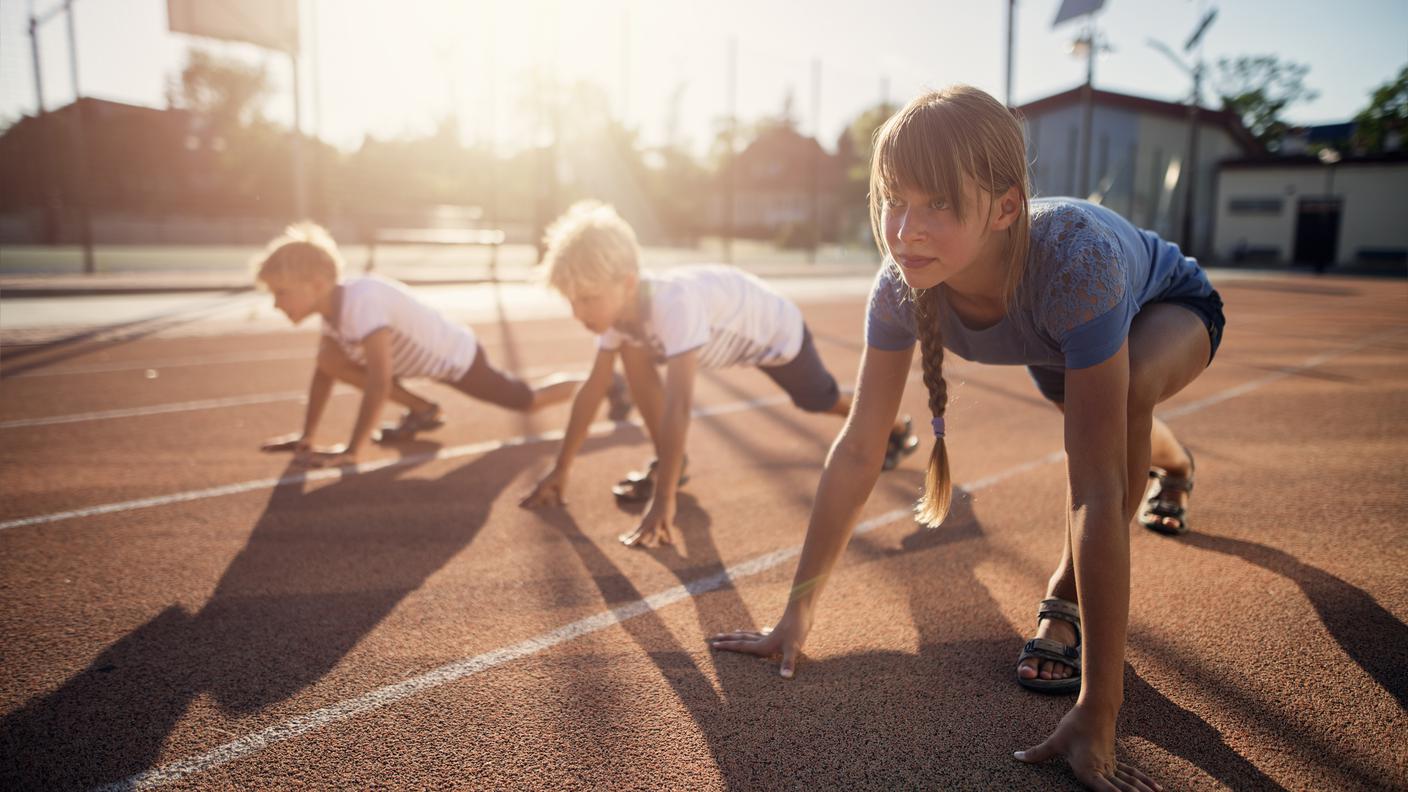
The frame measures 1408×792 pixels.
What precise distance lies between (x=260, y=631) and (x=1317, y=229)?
43.4 meters

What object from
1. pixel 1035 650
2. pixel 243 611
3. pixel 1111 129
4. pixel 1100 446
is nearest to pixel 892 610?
pixel 1035 650

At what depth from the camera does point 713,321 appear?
4.03 meters

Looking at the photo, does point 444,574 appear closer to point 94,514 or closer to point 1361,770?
point 94,514

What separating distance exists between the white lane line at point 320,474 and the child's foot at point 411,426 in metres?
0.38

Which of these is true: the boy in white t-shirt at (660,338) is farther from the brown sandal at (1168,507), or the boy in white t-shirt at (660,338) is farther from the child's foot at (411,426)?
the child's foot at (411,426)

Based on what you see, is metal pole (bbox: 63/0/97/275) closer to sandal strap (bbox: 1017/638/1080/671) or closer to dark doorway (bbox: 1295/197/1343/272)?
sandal strap (bbox: 1017/638/1080/671)

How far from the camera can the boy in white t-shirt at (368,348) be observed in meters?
4.56

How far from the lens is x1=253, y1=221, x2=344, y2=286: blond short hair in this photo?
14.8 feet

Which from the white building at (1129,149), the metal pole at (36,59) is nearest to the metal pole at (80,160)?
the metal pole at (36,59)

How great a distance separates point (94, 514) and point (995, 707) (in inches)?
156

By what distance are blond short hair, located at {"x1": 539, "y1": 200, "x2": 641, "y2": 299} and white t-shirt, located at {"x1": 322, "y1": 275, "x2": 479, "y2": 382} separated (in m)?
1.53

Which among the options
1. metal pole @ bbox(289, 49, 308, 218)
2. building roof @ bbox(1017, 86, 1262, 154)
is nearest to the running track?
metal pole @ bbox(289, 49, 308, 218)

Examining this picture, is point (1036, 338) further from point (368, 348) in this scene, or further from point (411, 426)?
point (411, 426)

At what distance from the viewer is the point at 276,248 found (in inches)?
181
